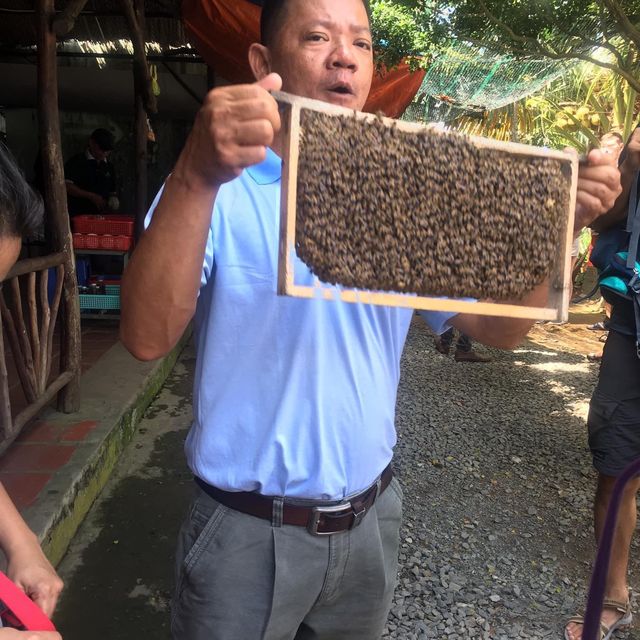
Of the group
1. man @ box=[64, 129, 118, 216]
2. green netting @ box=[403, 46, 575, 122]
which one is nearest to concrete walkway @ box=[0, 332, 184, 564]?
man @ box=[64, 129, 118, 216]

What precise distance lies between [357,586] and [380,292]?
93 centimetres

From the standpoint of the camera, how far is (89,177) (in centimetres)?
832

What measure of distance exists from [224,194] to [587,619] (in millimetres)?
1297

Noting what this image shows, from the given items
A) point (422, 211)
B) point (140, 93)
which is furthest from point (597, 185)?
point (140, 93)

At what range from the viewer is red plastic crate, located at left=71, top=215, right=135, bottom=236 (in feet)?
24.3

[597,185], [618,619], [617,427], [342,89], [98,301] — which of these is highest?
[342,89]

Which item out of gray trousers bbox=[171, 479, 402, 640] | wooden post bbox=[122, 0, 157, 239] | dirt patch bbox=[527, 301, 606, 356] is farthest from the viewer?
dirt patch bbox=[527, 301, 606, 356]

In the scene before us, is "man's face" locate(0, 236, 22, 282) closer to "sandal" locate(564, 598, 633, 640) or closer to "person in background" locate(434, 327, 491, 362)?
"sandal" locate(564, 598, 633, 640)

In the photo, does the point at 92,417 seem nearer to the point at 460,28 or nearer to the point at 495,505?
the point at 495,505

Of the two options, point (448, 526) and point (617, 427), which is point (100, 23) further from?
point (617, 427)

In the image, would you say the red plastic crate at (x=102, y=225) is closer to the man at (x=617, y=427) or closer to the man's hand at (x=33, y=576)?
the man at (x=617, y=427)

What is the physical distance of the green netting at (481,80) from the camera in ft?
Answer: 28.3

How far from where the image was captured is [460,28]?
15.0 feet

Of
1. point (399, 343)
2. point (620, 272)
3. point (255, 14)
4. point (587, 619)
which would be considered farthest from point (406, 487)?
point (255, 14)
